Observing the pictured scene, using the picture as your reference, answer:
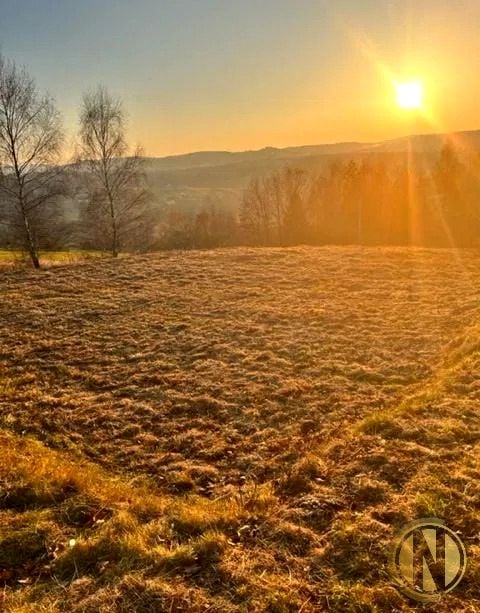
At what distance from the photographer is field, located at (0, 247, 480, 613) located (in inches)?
140

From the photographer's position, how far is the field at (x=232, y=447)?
3554mm

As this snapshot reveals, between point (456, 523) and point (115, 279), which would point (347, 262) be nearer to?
point (115, 279)

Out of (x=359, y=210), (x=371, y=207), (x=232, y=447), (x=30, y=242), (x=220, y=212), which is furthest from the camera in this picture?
(x=220, y=212)

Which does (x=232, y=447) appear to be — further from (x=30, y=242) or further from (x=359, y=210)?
(x=359, y=210)

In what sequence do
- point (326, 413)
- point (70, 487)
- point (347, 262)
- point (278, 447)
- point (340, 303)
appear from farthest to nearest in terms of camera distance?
point (347, 262), point (340, 303), point (326, 413), point (278, 447), point (70, 487)

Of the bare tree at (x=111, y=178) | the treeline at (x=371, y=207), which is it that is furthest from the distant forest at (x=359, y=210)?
the bare tree at (x=111, y=178)

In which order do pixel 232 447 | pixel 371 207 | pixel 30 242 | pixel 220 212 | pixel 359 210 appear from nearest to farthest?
pixel 232 447, pixel 30 242, pixel 359 210, pixel 371 207, pixel 220 212

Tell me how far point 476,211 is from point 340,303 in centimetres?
3468

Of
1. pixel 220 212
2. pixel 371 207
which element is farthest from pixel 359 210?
pixel 220 212

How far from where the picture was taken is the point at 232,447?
21.9 ft

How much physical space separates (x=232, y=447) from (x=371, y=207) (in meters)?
51.1

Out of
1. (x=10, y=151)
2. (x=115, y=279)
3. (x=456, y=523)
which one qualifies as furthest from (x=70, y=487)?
(x=10, y=151)

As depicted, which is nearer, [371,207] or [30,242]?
[30,242]

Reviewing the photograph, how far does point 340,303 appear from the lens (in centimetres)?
1488
